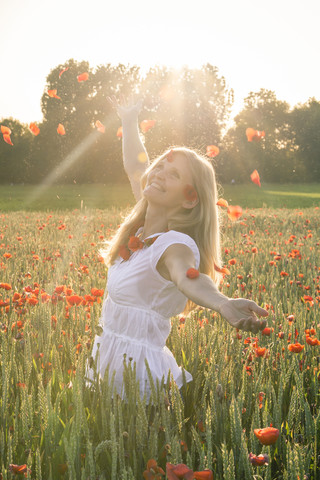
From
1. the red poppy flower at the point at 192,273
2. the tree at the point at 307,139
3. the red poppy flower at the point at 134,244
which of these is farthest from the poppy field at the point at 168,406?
the tree at the point at 307,139

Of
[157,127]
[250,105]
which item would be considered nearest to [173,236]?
[157,127]

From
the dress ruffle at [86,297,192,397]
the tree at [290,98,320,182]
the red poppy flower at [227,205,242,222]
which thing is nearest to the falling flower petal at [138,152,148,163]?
the red poppy flower at [227,205,242,222]

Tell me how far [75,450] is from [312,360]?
1825 millimetres

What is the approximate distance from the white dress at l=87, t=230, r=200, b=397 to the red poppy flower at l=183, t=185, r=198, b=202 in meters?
0.30

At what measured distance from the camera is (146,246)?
2658mm

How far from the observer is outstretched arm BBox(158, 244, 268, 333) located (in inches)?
59.1

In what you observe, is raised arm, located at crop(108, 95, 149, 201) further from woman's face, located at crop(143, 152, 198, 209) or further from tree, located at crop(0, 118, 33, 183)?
tree, located at crop(0, 118, 33, 183)

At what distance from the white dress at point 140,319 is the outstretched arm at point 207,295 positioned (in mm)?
204

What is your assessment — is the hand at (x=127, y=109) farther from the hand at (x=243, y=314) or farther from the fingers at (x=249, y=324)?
the fingers at (x=249, y=324)

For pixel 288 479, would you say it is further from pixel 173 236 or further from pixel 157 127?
pixel 157 127

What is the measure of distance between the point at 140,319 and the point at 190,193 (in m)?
0.76

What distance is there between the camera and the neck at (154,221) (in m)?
2.76

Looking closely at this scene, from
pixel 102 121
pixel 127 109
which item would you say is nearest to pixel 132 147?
pixel 127 109

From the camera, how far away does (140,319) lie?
2615mm
